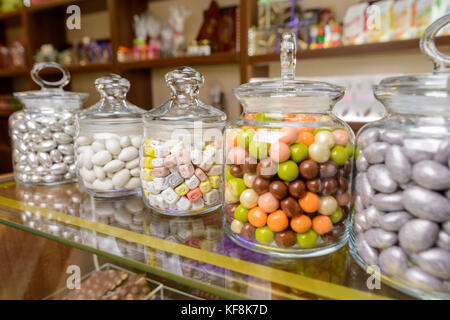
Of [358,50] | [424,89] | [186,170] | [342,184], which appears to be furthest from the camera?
[358,50]

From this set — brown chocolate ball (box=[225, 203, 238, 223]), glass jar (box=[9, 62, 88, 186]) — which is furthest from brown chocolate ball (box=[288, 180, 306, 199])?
glass jar (box=[9, 62, 88, 186])

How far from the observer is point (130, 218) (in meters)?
0.62

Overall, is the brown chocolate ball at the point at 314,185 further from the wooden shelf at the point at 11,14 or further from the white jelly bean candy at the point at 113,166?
the wooden shelf at the point at 11,14

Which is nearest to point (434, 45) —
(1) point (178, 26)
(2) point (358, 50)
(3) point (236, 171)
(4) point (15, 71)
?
(3) point (236, 171)

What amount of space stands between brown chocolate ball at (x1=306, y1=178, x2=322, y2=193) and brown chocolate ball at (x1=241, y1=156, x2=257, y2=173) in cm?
8

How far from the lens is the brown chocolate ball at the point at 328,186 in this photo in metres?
0.44

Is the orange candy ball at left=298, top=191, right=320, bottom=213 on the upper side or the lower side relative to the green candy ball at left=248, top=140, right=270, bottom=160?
lower

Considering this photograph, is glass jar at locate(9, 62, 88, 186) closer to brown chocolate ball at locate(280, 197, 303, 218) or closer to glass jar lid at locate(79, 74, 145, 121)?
glass jar lid at locate(79, 74, 145, 121)

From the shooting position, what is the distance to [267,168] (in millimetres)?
441

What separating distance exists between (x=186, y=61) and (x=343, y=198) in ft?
5.80

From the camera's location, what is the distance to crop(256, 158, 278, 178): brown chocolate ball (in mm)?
437

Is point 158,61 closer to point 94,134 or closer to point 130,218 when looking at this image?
point 94,134

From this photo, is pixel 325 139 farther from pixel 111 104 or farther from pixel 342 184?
pixel 111 104

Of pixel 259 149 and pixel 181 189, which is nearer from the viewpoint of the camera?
pixel 259 149
